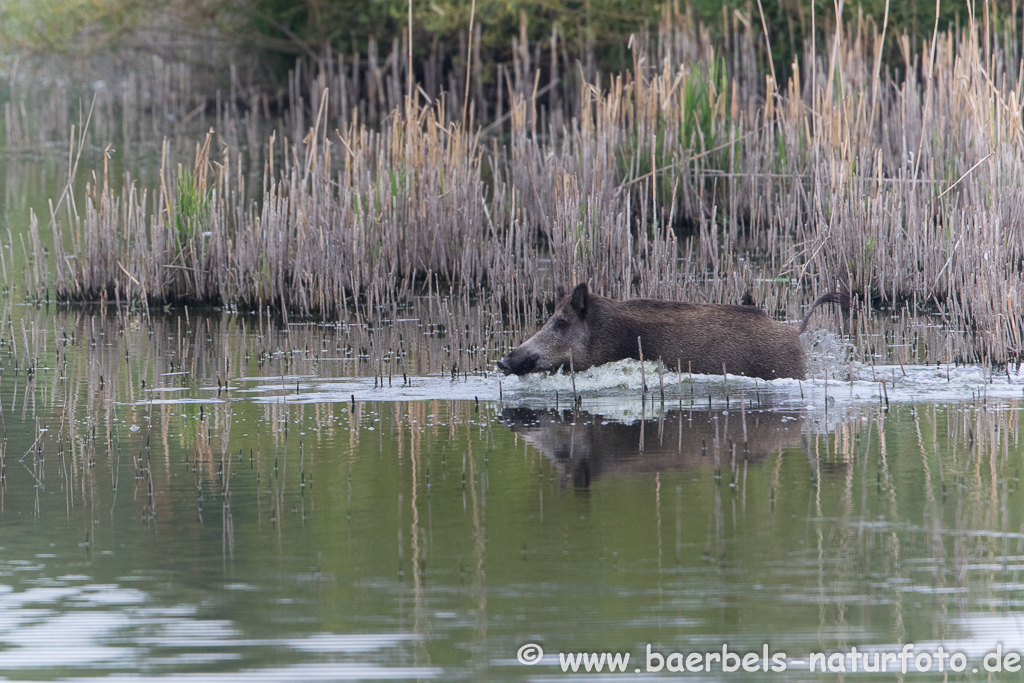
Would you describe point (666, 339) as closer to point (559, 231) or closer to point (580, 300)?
point (580, 300)

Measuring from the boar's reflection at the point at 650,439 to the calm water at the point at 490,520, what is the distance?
0.08 ft

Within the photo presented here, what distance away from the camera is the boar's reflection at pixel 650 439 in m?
6.57

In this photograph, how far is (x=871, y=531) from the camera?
5.44m

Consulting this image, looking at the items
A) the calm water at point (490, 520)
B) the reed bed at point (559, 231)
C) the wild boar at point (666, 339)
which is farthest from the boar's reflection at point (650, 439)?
the reed bed at point (559, 231)

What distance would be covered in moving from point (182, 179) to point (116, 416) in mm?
4691

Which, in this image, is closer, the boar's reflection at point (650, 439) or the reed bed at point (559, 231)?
the boar's reflection at point (650, 439)

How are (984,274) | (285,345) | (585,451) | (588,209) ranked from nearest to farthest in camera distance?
(585,451) < (984,274) < (285,345) < (588,209)

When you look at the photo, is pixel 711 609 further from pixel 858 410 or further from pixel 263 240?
pixel 263 240

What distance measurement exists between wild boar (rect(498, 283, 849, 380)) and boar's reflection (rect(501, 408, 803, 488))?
25.8 inches

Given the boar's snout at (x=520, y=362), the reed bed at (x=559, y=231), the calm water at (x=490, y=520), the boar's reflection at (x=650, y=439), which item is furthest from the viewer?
the reed bed at (x=559, y=231)

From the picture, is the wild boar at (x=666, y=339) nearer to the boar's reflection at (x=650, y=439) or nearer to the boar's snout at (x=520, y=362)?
the boar's snout at (x=520, y=362)

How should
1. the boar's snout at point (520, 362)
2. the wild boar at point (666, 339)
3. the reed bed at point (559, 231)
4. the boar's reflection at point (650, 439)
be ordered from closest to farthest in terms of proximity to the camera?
the boar's reflection at point (650, 439) → the wild boar at point (666, 339) → the boar's snout at point (520, 362) → the reed bed at point (559, 231)

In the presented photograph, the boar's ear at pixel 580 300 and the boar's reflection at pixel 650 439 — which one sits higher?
the boar's ear at pixel 580 300

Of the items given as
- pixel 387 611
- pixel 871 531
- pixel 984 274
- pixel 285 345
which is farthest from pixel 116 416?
pixel 984 274
